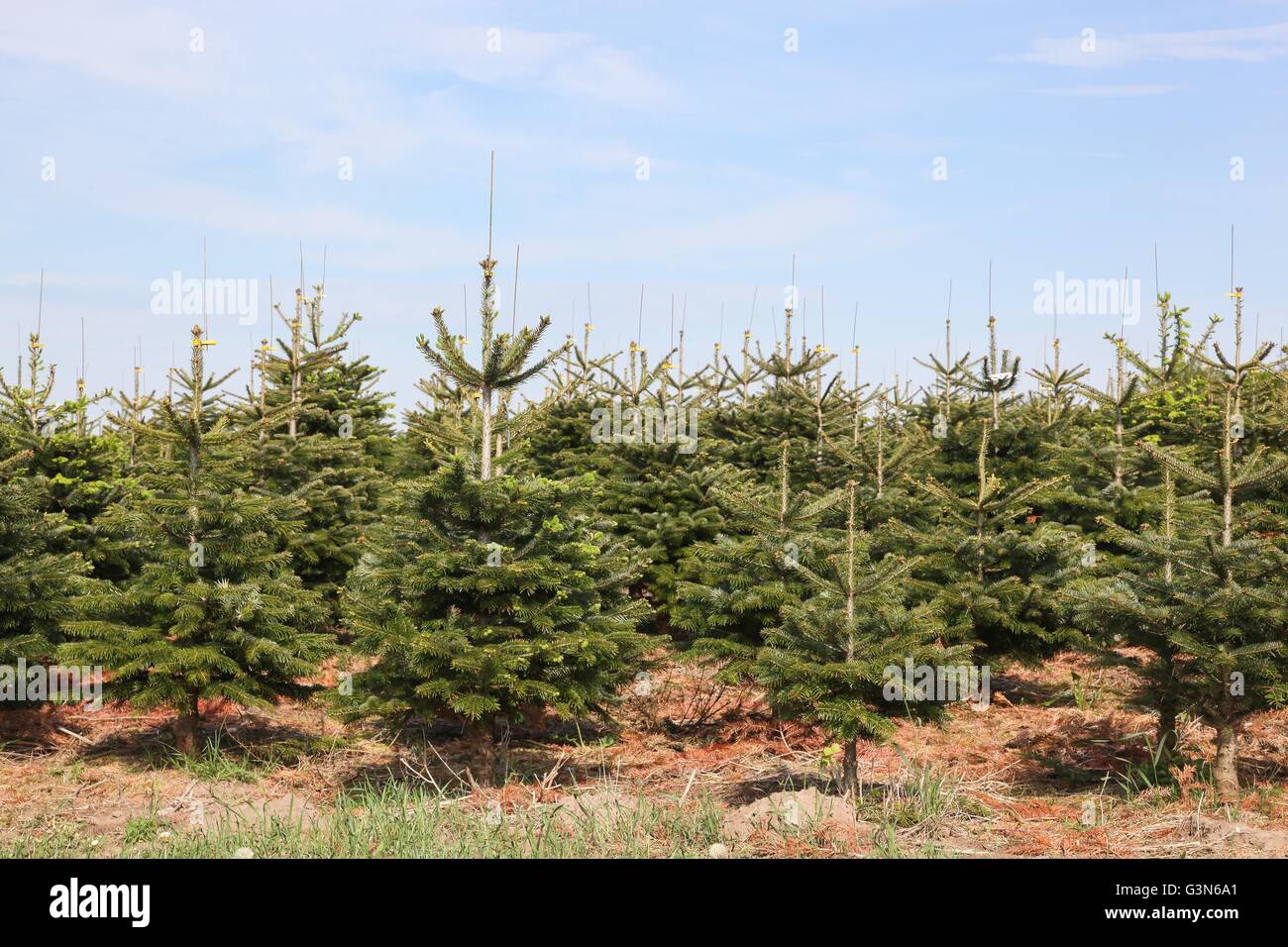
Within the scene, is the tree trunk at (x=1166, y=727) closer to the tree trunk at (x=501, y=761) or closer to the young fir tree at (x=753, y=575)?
the young fir tree at (x=753, y=575)

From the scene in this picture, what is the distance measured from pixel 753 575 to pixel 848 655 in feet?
9.64

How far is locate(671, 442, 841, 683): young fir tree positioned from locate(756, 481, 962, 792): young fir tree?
1.74 meters

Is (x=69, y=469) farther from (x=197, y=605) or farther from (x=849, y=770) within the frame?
(x=849, y=770)

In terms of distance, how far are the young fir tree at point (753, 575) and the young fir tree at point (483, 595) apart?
157cm

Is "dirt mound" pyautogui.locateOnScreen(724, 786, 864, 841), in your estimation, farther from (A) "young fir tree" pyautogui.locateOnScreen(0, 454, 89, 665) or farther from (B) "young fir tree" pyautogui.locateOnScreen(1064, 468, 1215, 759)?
(A) "young fir tree" pyautogui.locateOnScreen(0, 454, 89, 665)

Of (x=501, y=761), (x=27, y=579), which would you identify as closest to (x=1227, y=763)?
(x=501, y=761)

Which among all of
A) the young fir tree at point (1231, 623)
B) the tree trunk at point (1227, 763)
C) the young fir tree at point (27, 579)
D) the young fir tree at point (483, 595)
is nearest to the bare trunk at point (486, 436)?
the young fir tree at point (483, 595)

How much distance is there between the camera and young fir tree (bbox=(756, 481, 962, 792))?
9469 millimetres

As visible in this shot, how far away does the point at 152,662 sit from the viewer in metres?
11.4

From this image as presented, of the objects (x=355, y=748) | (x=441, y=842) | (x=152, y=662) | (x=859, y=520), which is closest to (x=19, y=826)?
(x=152, y=662)

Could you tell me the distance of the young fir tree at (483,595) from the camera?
404 inches

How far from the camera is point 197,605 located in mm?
11367

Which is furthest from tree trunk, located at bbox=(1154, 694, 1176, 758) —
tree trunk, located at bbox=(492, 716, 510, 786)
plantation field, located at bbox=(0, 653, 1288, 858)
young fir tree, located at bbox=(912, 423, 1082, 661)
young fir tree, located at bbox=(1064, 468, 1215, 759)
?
tree trunk, located at bbox=(492, 716, 510, 786)
